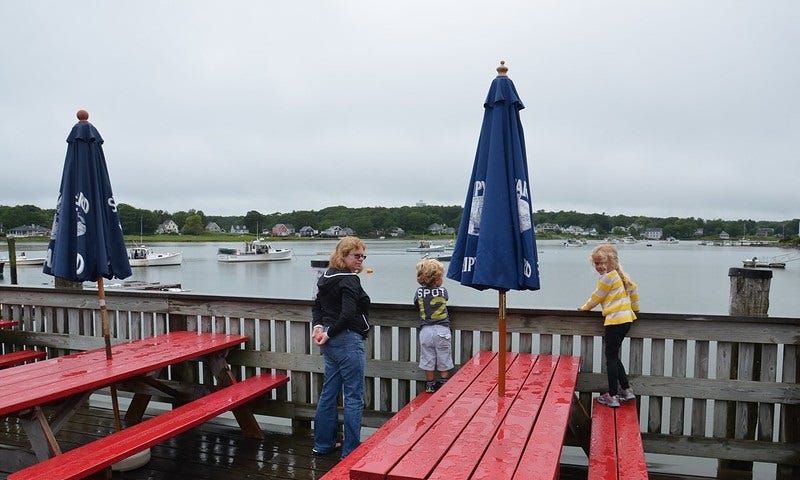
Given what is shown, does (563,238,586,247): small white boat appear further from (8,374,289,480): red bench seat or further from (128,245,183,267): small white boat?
(8,374,289,480): red bench seat

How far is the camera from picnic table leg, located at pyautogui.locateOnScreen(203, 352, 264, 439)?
4715 millimetres

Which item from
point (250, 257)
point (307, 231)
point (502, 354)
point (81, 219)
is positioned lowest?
point (250, 257)

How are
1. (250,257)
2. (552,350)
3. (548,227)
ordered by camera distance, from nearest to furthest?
1. (552,350)
2. (250,257)
3. (548,227)

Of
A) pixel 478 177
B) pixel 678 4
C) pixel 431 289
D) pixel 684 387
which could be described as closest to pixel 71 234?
pixel 431 289

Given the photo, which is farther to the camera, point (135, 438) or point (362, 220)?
point (362, 220)

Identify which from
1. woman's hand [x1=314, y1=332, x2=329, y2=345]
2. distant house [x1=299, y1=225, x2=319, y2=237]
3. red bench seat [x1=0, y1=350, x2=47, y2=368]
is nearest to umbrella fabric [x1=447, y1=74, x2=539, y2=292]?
woman's hand [x1=314, y1=332, x2=329, y2=345]

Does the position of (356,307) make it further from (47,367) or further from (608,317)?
(47,367)

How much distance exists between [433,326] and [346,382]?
2.71ft

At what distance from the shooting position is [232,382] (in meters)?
4.83

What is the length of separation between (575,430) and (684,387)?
875 mm

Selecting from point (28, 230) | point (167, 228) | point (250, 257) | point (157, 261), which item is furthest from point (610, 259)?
point (167, 228)

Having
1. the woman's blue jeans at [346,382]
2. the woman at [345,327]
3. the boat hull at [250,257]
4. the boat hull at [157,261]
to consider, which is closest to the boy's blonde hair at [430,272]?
the woman at [345,327]

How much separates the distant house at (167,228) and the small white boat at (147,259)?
5930 cm

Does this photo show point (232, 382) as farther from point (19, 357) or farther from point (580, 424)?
point (580, 424)
